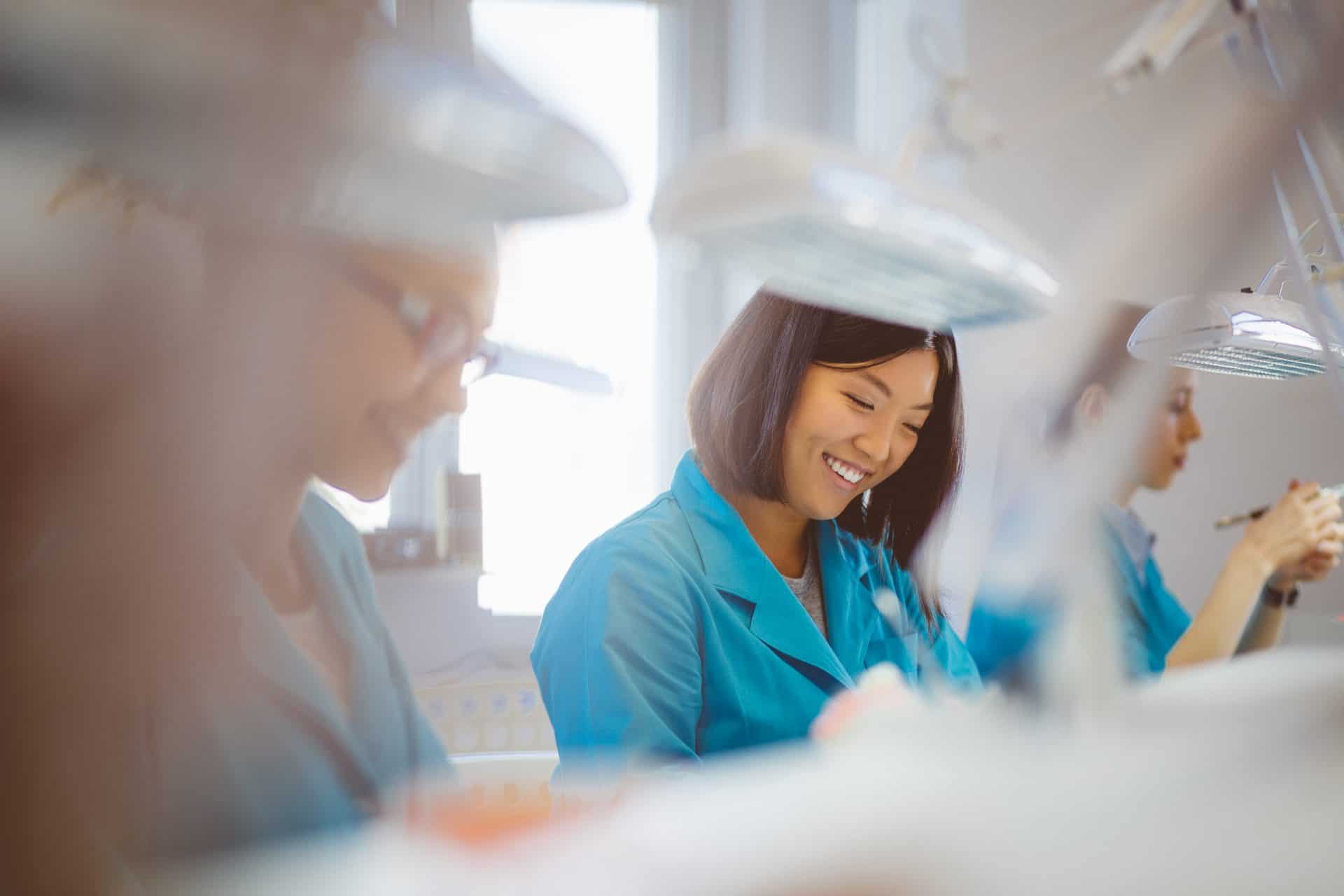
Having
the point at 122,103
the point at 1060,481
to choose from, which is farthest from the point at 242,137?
the point at 1060,481

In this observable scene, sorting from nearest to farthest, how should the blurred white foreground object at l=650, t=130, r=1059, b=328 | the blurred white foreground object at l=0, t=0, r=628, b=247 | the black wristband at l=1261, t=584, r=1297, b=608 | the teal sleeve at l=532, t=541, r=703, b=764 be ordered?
the blurred white foreground object at l=0, t=0, r=628, b=247, the blurred white foreground object at l=650, t=130, r=1059, b=328, the teal sleeve at l=532, t=541, r=703, b=764, the black wristband at l=1261, t=584, r=1297, b=608

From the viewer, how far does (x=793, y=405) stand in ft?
2.45

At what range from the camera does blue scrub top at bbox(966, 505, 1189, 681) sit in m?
0.68

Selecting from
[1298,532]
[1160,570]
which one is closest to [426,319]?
[1160,570]

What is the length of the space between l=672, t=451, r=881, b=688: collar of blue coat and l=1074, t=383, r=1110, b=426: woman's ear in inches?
8.8

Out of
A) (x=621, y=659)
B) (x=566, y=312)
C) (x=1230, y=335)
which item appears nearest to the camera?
(x=566, y=312)

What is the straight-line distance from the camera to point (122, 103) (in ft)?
1.26

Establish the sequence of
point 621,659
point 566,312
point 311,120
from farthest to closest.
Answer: point 621,659 < point 566,312 < point 311,120

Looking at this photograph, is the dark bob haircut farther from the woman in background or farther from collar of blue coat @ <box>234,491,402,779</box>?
collar of blue coat @ <box>234,491,402,779</box>

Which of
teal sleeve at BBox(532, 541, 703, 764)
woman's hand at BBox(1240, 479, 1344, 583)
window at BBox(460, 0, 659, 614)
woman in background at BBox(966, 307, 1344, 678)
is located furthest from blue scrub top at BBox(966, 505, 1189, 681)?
window at BBox(460, 0, 659, 614)

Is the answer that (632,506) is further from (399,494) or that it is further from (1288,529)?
(1288,529)

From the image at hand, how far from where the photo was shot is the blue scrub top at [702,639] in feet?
2.02

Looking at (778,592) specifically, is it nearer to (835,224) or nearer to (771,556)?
(771,556)

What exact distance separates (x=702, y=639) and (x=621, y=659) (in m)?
0.08
